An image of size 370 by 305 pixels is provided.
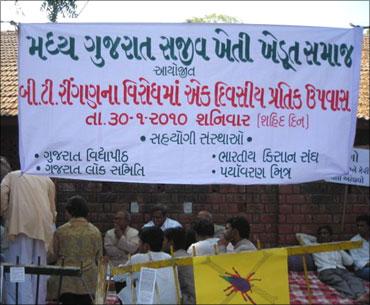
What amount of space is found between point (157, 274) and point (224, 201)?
465 centimetres

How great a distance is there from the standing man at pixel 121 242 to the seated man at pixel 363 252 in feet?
10.5

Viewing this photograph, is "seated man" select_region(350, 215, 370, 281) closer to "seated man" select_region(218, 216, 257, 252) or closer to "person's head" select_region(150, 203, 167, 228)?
"person's head" select_region(150, 203, 167, 228)

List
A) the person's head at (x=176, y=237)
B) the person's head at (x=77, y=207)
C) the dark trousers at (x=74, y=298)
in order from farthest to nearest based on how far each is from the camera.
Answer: the dark trousers at (x=74, y=298) → the person's head at (x=77, y=207) → the person's head at (x=176, y=237)

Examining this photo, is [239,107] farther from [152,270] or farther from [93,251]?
[93,251]

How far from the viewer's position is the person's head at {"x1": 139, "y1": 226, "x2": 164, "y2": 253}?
16.5ft

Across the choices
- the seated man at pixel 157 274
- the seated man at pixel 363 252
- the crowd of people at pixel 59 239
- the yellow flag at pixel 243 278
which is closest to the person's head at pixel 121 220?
the crowd of people at pixel 59 239

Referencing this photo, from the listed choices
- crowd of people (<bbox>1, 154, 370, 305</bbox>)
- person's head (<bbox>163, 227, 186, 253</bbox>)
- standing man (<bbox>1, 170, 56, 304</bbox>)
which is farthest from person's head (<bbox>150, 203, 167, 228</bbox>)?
person's head (<bbox>163, 227, 186, 253</bbox>)

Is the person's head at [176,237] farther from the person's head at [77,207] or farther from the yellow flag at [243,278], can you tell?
the yellow flag at [243,278]

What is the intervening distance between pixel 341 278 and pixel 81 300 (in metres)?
3.87

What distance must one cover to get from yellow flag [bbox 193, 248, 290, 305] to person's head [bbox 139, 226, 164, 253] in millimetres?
1038

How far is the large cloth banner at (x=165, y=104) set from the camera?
412 cm

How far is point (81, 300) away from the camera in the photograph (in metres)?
5.92

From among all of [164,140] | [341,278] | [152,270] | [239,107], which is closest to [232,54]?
[239,107]

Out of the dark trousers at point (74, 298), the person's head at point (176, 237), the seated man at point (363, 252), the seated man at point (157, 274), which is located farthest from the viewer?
the seated man at point (363, 252)
